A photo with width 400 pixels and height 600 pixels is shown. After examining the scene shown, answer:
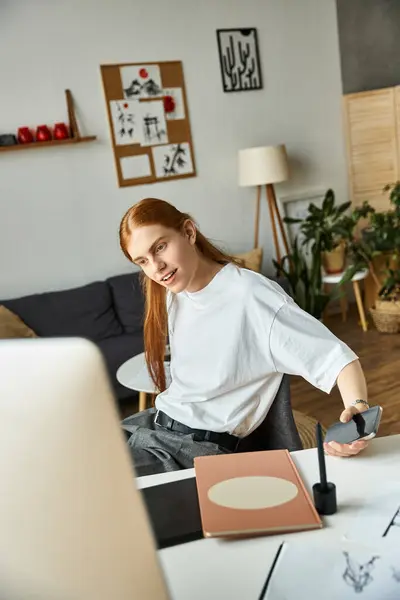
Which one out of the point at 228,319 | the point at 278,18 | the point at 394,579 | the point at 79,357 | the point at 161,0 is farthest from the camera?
the point at 278,18

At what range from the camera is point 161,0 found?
447cm

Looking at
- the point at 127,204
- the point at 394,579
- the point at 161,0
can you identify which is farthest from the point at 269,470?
the point at 161,0

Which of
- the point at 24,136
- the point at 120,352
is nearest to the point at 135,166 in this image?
the point at 24,136

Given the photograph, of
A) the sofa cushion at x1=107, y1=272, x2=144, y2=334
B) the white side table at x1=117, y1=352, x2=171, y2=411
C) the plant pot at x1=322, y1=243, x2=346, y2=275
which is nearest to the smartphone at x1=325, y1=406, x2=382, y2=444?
the white side table at x1=117, y1=352, x2=171, y2=411

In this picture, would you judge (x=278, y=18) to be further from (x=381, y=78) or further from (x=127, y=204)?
(x=127, y=204)

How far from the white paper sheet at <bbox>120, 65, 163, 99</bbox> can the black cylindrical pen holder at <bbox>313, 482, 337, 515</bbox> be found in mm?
3823

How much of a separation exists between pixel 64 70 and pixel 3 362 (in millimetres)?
3979

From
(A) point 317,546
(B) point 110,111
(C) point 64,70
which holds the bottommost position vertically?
(A) point 317,546

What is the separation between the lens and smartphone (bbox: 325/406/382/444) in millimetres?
1122

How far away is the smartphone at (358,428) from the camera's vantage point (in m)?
1.12

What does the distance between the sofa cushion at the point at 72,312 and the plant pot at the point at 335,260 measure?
5.83 ft

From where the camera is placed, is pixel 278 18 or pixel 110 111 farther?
pixel 278 18

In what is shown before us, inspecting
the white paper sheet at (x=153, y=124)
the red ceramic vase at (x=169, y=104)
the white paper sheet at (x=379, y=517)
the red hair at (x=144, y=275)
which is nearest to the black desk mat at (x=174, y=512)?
the white paper sheet at (x=379, y=517)

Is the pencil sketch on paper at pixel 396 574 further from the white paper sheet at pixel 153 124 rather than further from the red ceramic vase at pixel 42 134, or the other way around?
the white paper sheet at pixel 153 124
